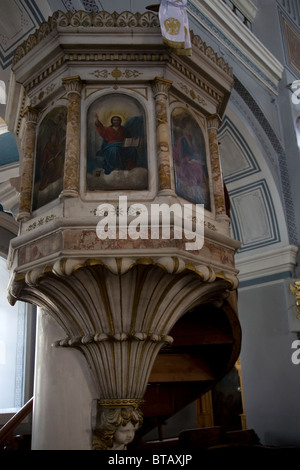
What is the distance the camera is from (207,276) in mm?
2801

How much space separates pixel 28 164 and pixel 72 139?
0.49 m

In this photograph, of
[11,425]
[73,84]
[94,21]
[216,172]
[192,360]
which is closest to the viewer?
[73,84]

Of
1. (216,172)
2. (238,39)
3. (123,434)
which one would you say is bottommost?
(123,434)

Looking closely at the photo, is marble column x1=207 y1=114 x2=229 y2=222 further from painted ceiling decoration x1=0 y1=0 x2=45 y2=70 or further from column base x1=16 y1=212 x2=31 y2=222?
painted ceiling decoration x1=0 y1=0 x2=45 y2=70

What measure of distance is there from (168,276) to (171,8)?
194 cm

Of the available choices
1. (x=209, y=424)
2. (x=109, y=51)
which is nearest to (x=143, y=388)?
(x=109, y=51)

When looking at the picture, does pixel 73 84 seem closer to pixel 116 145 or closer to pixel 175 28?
pixel 116 145

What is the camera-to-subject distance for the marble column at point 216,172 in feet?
10.7

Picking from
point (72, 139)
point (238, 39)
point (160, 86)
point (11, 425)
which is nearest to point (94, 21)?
point (160, 86)

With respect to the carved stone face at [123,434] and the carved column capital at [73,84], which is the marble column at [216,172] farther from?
the carved stone face at [123,434]

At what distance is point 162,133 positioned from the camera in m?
3.02

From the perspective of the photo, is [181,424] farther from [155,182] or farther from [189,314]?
[155,182]

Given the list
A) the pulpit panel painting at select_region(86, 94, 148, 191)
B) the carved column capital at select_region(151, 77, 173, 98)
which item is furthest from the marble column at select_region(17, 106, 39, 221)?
the carved column capital at select_region(151, 77, 173, 98)

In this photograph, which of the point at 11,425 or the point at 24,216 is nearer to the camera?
the point at 24,216
